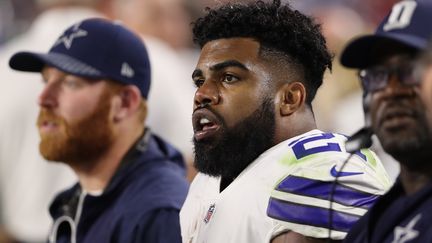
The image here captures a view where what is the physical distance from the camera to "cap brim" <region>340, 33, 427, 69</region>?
8.18 feet

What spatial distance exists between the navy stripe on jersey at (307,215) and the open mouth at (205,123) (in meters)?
0.36

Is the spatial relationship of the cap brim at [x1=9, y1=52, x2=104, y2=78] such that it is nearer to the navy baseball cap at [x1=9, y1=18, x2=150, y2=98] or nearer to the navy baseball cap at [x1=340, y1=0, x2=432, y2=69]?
the navy baseball cap at [x1=9, y1=18, x2=150, y2=98]

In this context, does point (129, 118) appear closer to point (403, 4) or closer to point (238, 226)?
point (238, 226)

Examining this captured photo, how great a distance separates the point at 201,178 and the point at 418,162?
1293 millimetres

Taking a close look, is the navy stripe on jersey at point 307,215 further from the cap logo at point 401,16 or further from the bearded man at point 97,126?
the bearded man at point 97,126

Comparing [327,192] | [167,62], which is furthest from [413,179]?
[167,62]

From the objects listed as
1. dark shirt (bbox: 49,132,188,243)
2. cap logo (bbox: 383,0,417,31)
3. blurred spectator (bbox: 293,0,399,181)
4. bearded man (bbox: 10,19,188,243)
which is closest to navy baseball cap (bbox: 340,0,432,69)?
cap logo (bbox: 383,0,417,31)

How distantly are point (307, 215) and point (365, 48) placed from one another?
0.61m

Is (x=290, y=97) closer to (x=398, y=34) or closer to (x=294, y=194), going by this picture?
(x=294, y=194)

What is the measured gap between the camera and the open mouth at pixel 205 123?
3.42m

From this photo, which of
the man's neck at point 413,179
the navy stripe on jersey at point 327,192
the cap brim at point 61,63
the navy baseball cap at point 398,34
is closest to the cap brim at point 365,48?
the navy baseball cap at point 398,34

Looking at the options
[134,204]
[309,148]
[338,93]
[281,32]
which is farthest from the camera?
[338,93]

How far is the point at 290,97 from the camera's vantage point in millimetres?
3486

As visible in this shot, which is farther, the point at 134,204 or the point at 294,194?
the point at 134,204
